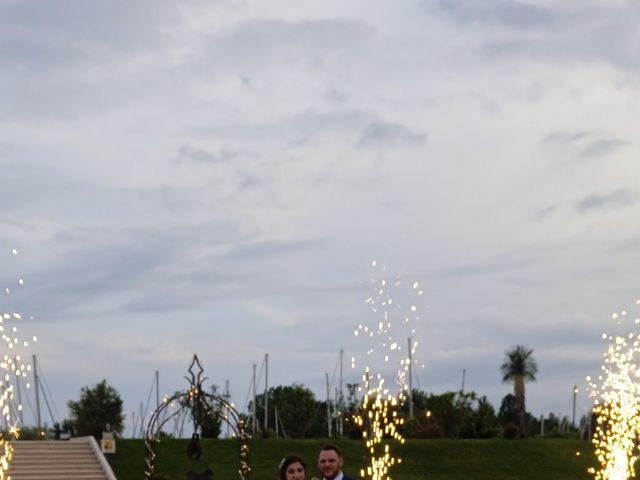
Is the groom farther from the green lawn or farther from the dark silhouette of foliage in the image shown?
the dark silhouette of foliage

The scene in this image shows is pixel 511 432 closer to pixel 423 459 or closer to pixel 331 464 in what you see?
pixel 423 459

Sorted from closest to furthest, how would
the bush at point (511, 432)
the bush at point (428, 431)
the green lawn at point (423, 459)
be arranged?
the green lawn at point (423, 459) → the bush at point (511, 432) → the bush at point (428, 431)

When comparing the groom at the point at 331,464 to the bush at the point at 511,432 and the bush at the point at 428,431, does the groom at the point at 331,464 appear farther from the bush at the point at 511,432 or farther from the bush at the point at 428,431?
the bush at the point at 511,432

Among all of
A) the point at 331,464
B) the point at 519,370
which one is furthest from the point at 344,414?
the point at 331,464

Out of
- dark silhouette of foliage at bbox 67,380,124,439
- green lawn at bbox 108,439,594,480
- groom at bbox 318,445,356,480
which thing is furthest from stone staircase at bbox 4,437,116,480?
groom at bbox 318,445,356,480

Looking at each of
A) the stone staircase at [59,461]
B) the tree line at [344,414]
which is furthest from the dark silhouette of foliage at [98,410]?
the stone staircase at [59,461]

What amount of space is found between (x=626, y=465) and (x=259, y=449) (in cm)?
1579

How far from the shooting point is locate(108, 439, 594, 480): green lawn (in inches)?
2290

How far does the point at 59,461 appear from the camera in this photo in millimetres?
56312

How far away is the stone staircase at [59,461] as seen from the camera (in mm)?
53719

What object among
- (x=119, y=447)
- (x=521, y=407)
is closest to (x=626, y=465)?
(x=119, y=447)

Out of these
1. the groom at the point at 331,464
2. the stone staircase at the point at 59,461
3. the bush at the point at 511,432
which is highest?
the bush at the point at 511,432

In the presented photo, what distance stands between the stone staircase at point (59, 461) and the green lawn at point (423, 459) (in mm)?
948

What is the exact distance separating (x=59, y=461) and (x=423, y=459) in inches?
632
